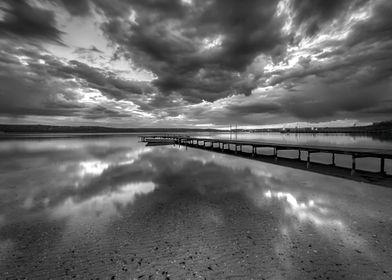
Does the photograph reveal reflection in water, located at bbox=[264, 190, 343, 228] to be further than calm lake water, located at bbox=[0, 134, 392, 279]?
Yes

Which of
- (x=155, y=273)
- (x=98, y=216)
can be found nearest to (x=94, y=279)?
(x=155, y=273)

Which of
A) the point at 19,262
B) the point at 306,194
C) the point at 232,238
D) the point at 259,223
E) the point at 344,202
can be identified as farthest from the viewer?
the point at 306,194

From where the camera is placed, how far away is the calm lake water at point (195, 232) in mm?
5309

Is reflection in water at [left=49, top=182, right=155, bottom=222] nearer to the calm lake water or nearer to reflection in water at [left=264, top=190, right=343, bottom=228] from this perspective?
the calm lake water

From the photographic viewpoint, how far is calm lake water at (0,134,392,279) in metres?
5.31

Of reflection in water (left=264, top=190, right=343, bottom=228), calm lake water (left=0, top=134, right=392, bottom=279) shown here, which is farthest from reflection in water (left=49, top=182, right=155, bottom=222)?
reflection in water (left=264, top=190, right=343, bottom=228)

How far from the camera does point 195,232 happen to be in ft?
24.3

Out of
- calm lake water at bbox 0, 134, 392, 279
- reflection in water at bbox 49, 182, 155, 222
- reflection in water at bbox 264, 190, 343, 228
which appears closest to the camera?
calm lake water at bbox 0, 134, 392, 279

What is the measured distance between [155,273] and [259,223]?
5.18 m

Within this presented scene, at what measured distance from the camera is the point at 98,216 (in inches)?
352

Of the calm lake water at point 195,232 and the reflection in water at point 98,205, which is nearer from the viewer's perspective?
the calm lake water at point 195,232

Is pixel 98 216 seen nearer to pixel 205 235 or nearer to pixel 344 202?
pixel 205 235

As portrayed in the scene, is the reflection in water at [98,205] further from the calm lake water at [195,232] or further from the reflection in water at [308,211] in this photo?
the reflection in water at [308,211]

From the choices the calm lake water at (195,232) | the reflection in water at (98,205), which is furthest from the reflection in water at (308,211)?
the reflection in water at (98,205)
